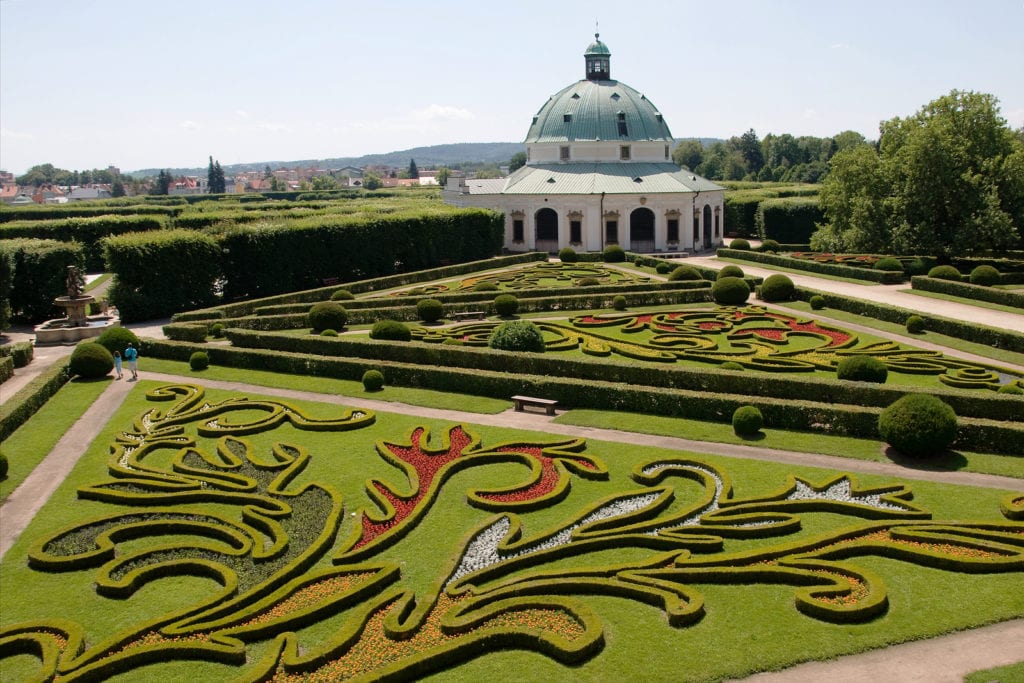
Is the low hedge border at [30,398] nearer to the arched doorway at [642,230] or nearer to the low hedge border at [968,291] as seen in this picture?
the low hedge border at [968,291]

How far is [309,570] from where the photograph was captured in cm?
1611

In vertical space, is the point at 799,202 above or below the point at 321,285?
above

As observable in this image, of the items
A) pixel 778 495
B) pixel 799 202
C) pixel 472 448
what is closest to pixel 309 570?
pixel 472 448

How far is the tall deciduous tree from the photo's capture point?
49.1 meters

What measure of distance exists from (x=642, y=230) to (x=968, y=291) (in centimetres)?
3059

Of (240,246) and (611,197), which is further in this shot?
(611,197)

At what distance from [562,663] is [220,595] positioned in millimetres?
6240

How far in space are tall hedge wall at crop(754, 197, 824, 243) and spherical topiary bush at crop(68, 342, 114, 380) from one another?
5852 cm

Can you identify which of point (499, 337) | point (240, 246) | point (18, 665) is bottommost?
point (18, 665)

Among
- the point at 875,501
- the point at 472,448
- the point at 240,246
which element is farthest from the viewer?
the point at 240,246

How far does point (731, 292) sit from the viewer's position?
4269 centimetres

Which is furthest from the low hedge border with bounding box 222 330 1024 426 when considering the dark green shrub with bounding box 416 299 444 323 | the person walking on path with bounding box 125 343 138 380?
the dark green shrub with bounding box 416 299 444 323

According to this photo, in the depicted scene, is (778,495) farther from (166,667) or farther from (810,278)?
(810,278)

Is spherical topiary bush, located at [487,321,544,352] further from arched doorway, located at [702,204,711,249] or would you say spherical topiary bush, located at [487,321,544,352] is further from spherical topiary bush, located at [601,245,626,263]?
arched doorway, located at [702,204,711,249]
